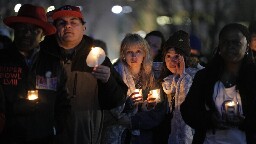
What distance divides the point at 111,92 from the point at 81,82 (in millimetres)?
358

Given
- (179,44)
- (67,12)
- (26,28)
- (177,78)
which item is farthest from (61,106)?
(179,44)

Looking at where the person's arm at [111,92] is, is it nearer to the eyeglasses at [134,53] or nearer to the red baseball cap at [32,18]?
the red baseball cap at [32,18]

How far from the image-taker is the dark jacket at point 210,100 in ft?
15.8

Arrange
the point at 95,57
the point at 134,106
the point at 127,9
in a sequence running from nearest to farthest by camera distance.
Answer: the point at 95,57, the point at 134,106, the point at 127,9

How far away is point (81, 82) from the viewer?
19.4 feet

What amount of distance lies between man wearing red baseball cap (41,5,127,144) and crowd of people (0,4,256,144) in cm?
1

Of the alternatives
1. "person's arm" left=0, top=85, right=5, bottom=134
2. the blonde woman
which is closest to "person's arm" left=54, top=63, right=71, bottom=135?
"person's arm" left=0, top=85, right=5, bottom=134

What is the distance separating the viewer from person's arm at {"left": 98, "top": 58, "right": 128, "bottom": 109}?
18.9ft

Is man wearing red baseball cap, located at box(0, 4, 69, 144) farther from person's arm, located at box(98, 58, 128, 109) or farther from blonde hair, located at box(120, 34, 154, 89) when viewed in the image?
blonde hair, located at box(120, 34, 154, 89)

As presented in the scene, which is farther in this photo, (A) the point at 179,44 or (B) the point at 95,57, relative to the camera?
(A) the point at 179,44

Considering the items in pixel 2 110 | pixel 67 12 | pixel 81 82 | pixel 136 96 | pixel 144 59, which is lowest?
pixel 2 110

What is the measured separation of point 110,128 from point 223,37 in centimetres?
226

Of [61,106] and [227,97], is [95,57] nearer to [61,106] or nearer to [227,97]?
[61,106]

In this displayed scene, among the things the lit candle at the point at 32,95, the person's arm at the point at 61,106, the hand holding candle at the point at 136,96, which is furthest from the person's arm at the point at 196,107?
the hand holding candle at the point at 136,96
